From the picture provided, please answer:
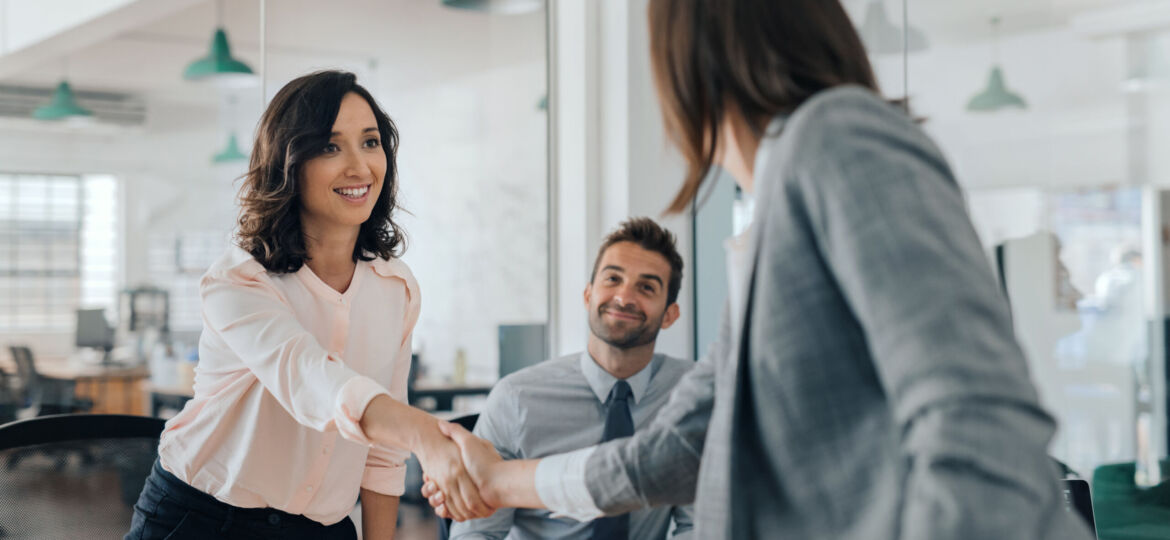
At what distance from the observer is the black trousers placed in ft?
5.07

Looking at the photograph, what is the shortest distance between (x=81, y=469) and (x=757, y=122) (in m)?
1.57

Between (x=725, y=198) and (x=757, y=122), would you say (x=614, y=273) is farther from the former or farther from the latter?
(x=757, y=122)

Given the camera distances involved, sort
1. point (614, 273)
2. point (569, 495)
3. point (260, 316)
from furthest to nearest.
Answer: point (614, 273), point (260, 316), point (569, 495)

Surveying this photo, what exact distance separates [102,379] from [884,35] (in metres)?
2.53

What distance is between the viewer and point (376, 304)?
5.41 ft

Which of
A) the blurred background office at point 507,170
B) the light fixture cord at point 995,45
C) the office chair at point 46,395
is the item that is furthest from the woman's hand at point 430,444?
the office chair at point 46,395

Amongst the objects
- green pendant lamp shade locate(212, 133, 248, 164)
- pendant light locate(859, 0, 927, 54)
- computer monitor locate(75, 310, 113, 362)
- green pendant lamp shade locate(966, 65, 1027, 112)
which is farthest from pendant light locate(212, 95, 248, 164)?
green pendant lamp shade locate(966, 65, 1027, 112)

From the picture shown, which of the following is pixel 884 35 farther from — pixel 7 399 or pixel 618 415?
pixel 7 399

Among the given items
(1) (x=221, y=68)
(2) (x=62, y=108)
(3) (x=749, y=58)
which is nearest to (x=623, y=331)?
(1) (x=221, y=68)

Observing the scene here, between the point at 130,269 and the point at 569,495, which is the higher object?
the point at 130,269

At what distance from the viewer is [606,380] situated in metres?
2.35

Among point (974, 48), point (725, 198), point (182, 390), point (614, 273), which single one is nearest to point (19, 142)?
point (182, 390)

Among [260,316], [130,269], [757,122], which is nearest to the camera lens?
[757,122]

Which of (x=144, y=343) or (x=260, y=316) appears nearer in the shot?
(x=260, y=316)
